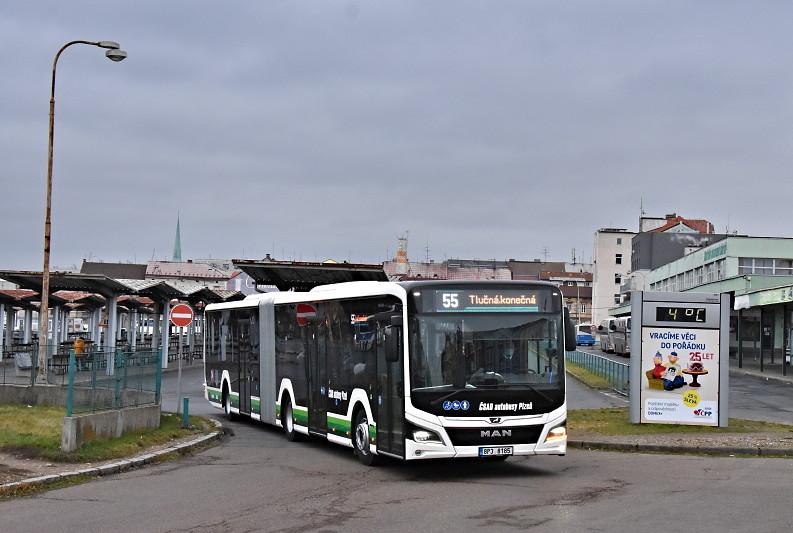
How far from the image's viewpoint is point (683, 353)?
2197 centimetres

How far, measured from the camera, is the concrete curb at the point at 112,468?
13377 millimetres

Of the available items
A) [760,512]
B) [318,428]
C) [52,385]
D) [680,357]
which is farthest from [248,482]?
[52,385]

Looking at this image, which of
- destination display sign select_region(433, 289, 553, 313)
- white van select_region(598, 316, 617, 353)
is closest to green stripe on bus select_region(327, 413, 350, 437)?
destination display sign select_region(433, 289, 553, 313)

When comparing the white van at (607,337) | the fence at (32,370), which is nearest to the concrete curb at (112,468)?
the fence at (32,370)

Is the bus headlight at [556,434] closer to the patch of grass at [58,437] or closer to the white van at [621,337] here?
the patch of grass at [58,437]

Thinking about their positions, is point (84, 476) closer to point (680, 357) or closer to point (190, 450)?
point (190, 450)

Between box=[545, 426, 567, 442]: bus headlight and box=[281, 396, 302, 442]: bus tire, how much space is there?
717cm

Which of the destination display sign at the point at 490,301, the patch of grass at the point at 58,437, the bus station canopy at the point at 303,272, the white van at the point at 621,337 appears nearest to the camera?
the destination display sign at the point at 490,301

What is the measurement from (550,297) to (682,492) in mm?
3571

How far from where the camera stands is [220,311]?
26.5 metres

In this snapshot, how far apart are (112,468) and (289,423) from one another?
5850 mm

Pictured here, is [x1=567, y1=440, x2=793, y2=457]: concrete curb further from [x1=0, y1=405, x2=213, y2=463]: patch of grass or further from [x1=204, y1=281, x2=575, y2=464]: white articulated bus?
[x1=0, y1=405, x2=213, y2=463]: patch of grass

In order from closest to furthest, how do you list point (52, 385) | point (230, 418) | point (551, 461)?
point (551, 461) < point (230, 418) < point (52, 385)

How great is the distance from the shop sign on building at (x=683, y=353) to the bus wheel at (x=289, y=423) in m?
7.11
